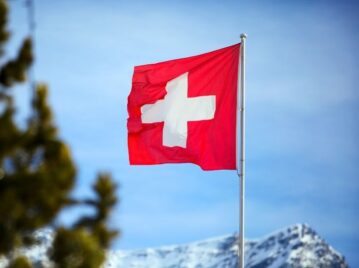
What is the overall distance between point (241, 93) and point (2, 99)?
11.3 meters

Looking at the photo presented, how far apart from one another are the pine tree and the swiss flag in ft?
35.2

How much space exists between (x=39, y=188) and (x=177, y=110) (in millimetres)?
13010

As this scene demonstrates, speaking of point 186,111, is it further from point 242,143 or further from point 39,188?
point 39,188

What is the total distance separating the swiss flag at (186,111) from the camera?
88.6ft

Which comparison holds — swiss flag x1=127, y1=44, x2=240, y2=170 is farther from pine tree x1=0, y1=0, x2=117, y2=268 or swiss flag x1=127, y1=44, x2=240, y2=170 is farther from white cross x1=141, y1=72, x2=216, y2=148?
pine tree x1=0, y1=0, x2=117, y2=268

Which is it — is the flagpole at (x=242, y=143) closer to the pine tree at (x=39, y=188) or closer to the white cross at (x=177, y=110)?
the white cross at (x=177, y=110)

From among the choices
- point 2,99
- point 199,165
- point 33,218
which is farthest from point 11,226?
point 199,165

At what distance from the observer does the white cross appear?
27.5m

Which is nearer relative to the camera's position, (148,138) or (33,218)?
(33,218)

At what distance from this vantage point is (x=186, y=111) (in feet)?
92.6

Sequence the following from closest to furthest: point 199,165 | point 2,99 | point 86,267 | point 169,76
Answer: point 86,267 < point 2,99 < point 199,165 < point 169,76

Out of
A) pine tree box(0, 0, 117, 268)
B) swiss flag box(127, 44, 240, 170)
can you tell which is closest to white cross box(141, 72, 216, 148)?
swiss flag box(127, 44, 240, 170)

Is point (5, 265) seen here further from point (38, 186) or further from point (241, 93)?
point (241, 93)

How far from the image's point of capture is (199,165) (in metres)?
26.7
